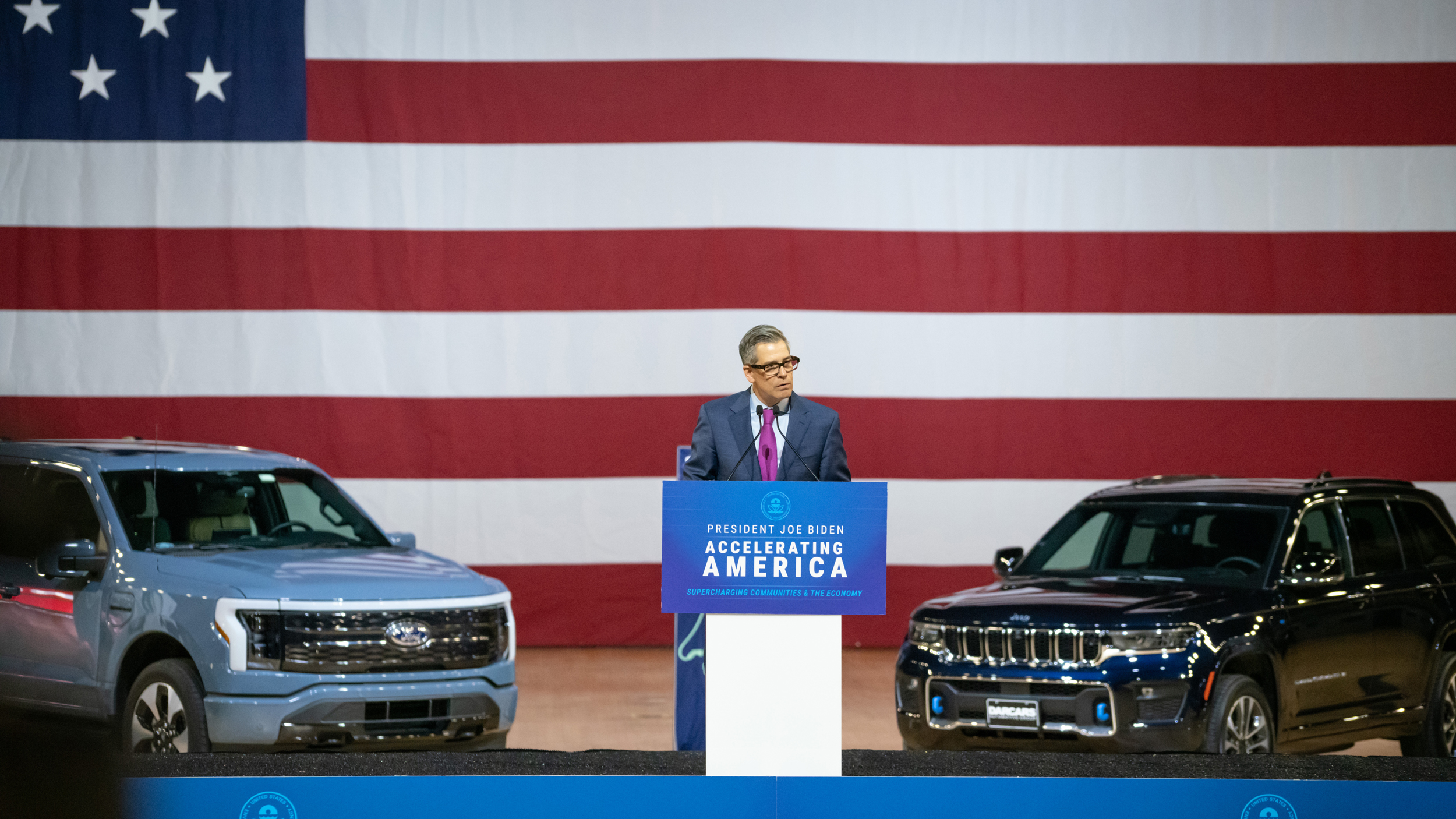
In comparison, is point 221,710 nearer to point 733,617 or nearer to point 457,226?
point 733,617

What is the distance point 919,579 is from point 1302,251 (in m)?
3.92

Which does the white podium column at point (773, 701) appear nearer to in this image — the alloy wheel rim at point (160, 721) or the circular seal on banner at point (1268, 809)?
the circular seal on banner at point (1268, 809)

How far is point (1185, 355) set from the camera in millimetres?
11188

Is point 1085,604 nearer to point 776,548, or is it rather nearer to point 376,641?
point 776,548

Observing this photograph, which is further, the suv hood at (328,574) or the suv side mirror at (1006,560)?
the suv side mirror at (1006,560)

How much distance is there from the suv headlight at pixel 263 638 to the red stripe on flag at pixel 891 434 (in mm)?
4934

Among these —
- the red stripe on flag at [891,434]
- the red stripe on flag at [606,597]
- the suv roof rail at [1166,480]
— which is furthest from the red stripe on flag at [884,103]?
the suv roof rail at [1166,480]

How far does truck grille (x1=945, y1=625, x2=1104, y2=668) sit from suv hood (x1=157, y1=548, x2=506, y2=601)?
2.21m

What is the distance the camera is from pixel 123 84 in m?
10.9


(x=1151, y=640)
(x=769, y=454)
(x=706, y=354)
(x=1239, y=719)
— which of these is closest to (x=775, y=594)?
(x=769, y=454)

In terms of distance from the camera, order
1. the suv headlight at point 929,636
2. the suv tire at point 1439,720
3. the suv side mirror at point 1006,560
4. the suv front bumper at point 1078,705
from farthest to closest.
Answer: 1. the suv side mirror at point 1006,560
2. the suv tire at point 1439,720
3. the suv headlight at point 929,636
4. the suv front bumper at point 1078,705

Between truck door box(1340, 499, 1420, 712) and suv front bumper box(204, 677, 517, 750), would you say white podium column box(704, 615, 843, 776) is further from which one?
truck door box(1340, 499, 1420, 712)

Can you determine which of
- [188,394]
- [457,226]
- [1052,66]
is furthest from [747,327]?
[188,394]

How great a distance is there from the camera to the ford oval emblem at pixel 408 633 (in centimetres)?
640
